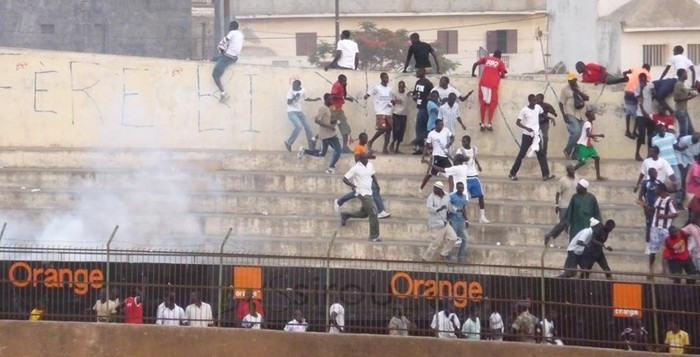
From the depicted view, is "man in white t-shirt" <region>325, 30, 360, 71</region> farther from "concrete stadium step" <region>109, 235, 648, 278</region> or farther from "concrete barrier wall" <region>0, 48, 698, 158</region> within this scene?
"concrete stadium step" <region>109, 235, 648, 278</region>

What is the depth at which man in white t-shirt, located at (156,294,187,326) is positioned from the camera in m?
18.4

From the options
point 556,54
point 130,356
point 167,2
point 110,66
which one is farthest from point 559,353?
point 556,54

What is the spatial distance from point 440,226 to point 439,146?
2.13m

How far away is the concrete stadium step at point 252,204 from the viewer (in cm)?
2120

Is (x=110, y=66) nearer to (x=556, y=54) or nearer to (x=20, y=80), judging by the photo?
(x=20, y=80)

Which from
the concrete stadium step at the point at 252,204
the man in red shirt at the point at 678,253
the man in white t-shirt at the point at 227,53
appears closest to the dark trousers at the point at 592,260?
the man in red shirt at the point at 678,253

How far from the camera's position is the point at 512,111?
23.4 meters

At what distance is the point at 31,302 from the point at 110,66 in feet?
21.4

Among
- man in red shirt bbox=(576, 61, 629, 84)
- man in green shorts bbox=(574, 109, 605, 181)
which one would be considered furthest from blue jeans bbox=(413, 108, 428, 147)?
man in red shirt bbox=(576, 61, 629, 84)

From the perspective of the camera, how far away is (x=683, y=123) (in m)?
22.1

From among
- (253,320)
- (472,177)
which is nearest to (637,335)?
(472,177)

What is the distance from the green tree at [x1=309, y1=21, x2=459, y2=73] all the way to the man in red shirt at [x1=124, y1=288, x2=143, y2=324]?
3281cm

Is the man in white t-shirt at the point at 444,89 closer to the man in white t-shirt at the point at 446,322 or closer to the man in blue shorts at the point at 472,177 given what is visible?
the man in blue shorts at the point at 472,177

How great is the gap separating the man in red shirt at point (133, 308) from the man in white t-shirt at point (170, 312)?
9.7 inches
